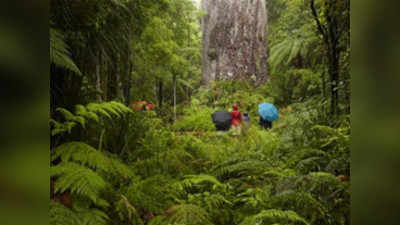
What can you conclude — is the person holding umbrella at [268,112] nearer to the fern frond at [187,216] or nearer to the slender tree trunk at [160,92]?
the slender tree trunk at [160,92]

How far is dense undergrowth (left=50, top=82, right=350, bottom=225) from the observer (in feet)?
3.87

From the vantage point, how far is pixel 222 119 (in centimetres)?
342

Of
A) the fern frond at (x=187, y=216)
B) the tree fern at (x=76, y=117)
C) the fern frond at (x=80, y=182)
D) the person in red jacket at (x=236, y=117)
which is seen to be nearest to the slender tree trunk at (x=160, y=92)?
the person in red jacket at (x=236, y=117)

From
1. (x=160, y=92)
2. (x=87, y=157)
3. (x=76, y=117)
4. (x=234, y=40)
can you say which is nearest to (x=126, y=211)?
(x=87, y=157)

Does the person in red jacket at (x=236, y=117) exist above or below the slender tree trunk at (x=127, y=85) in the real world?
below

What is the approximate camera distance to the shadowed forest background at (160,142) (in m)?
1.23

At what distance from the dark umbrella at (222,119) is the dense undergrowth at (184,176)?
0.83 metres

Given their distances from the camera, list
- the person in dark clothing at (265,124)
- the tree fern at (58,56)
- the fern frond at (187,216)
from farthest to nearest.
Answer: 1. the person in dark clothing at (265,124)
2. the tree fern at (58,56)
3. the fern frond at (187,216)

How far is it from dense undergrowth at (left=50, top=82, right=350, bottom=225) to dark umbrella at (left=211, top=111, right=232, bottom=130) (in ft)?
2.71

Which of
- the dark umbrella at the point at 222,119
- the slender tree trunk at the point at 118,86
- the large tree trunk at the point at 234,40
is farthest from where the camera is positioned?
the large tree trunk at the point at 234,40
